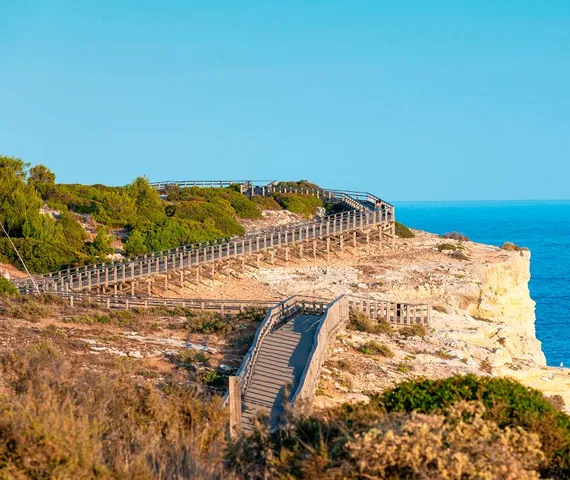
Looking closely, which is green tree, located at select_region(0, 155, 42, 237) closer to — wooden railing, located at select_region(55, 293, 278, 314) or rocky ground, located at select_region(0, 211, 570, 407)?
rocky ground, located at select_region(0, 211, 570, 407)

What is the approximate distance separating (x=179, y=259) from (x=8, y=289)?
1240cm

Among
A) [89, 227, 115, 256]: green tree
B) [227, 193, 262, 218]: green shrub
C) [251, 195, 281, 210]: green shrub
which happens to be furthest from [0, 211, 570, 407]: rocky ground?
[251, 195, 281, 210]: green shrub

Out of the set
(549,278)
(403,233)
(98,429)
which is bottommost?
(549,278)

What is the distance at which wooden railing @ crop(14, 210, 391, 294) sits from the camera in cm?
4475

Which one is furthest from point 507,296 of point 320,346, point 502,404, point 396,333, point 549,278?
point 549,278

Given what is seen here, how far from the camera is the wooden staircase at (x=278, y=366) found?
81.7 feet

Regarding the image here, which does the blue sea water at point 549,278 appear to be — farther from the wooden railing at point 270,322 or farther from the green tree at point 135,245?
the wooden railing at point 270,322

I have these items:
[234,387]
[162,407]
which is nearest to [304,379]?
[234,387]

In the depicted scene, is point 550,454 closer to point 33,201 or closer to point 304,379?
point 304,379

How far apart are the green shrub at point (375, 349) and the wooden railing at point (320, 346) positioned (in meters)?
1.22

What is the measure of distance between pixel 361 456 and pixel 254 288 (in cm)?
3698

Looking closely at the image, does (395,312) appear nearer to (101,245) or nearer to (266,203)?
(101,245)

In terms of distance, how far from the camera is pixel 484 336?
3938cm

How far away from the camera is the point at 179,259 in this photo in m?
51.0
